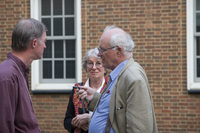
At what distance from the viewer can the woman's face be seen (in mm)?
4238

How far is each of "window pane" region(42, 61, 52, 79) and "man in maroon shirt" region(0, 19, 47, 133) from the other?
17.2 ft

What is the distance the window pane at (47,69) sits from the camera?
26.2 feet

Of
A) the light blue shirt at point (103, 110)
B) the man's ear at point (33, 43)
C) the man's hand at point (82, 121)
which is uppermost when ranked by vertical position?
the man's ear at point (33, 43)

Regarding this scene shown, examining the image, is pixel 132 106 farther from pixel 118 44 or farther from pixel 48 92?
pixel 48 92

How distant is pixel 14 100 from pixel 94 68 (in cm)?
193

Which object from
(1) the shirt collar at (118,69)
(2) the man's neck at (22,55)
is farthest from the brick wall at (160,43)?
(2) the man's neck at (22,55)

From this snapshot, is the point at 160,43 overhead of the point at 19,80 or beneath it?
overhead

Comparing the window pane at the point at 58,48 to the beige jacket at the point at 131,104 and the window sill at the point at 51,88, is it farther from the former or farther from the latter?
the beige jacket at the point at 131,104

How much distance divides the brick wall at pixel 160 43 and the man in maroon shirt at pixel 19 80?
4748 mm

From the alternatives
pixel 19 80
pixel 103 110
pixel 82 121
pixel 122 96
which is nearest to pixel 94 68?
pixel 82 121

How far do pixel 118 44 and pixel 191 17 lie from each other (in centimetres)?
471

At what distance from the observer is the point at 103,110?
2.89m

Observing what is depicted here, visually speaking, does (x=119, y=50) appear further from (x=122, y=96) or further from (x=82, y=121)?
(x=82, y=121)

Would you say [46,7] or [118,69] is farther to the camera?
[46,7]
